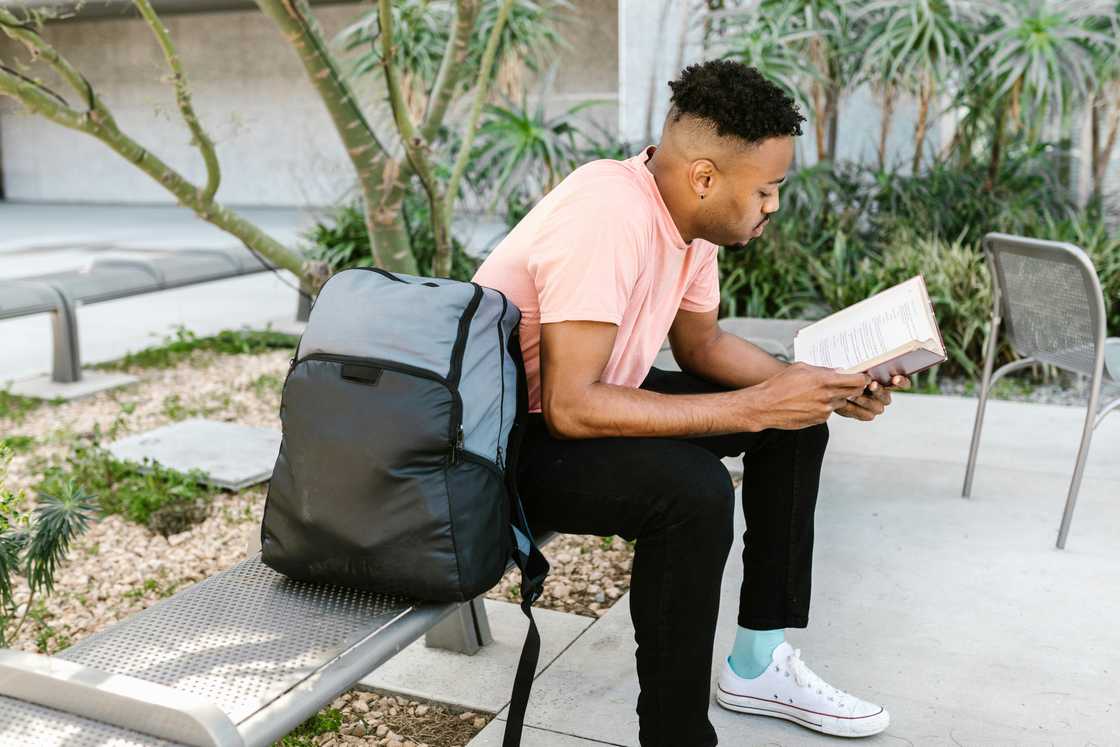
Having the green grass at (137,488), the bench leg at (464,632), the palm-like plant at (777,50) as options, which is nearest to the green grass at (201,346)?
the green grass at (137,488)

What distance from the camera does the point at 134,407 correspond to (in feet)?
16.6

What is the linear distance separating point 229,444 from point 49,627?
155 centimetres

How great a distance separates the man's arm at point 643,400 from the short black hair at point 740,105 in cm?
43

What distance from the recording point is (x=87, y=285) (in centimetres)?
575

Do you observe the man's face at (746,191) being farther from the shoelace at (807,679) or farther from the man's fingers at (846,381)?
the shoelace at (807,679)

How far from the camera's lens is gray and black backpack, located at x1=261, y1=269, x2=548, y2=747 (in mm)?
1664

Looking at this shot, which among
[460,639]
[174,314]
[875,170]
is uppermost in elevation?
[875,170]

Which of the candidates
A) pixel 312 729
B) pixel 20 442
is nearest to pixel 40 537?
pixel 312 729

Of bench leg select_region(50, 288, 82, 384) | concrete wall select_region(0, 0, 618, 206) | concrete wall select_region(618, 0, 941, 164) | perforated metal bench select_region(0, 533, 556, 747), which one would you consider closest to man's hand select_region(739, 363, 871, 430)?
perforated metal bench select_region(0, 533, 556, 747)

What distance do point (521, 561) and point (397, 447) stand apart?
346mm

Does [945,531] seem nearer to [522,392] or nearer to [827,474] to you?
[827,474]

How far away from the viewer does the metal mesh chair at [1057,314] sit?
9.43 ft

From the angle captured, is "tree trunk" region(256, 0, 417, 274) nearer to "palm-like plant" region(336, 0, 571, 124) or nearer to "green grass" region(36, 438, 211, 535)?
"green grass" region(36, 438, 211, 535)

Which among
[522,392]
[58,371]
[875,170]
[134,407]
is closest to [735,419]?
[522,392]
